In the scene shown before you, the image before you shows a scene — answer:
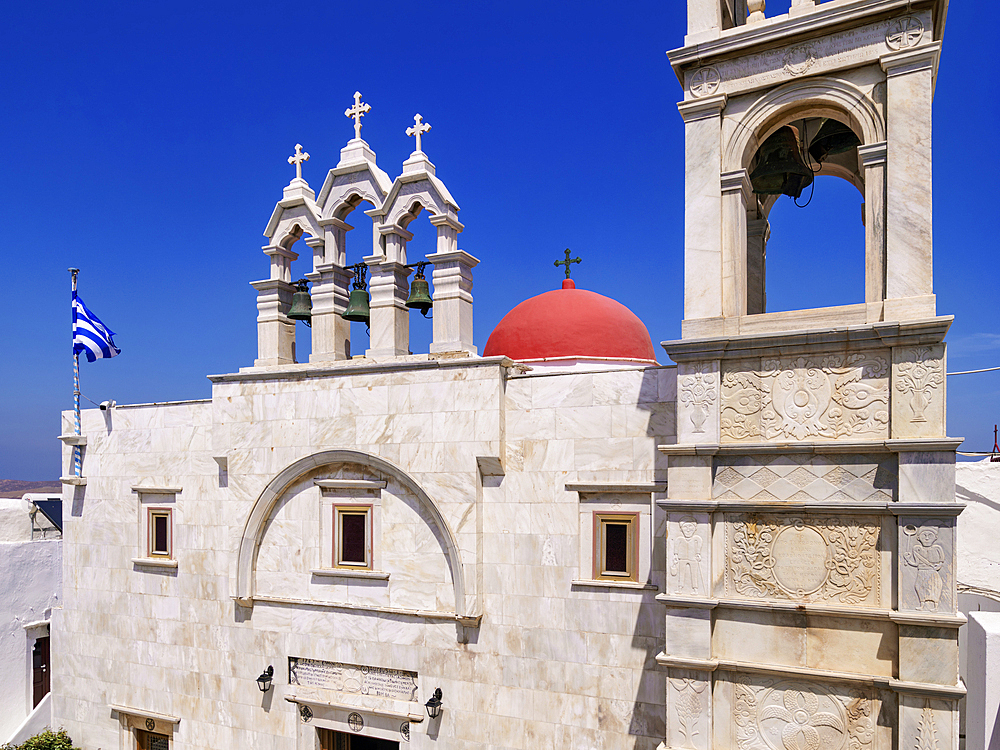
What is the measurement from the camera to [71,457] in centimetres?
1160

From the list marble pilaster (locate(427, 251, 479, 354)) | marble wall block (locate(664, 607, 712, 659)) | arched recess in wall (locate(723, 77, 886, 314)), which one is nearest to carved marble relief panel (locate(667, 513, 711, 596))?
marble wall block (locate(664, 607, 712, 659))

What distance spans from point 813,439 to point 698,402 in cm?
110

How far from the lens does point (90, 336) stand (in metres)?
11.8

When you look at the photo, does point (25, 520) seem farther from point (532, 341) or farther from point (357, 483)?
point (532, 341)

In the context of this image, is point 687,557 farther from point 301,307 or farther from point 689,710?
point 301,307

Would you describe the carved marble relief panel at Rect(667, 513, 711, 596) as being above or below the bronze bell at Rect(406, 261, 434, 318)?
below

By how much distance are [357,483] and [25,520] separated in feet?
32.8

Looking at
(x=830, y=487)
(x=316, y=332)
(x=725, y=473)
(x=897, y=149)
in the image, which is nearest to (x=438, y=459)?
(x=316, y=332)

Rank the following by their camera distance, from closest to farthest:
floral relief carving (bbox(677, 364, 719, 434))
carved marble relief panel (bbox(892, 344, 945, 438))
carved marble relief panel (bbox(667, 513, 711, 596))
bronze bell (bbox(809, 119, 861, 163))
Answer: carved marble relief panel (bbox(892, 344, 945, 438)) → carved marble relief panel (bbox(667, 513, 711, 596)) → floral relief carving (bbox(677, 364, 719, 434)) → bronze bell (bbox(809, 119, 861, 163))

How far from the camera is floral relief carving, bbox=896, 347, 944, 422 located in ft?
19.2

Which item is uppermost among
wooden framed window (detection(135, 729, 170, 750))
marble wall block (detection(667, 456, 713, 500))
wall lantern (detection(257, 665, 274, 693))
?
marble wall block (detection(667, 456, 713, 500))

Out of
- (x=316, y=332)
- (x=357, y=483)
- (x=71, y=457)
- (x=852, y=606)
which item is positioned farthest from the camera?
(x=71, y=457)

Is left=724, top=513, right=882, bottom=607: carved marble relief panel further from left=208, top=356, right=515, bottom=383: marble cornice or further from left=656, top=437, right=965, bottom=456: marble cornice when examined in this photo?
left=208, top=356, right=515, bottom=383: marble cornice

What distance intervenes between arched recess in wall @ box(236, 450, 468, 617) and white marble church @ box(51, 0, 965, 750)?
0.15ft
